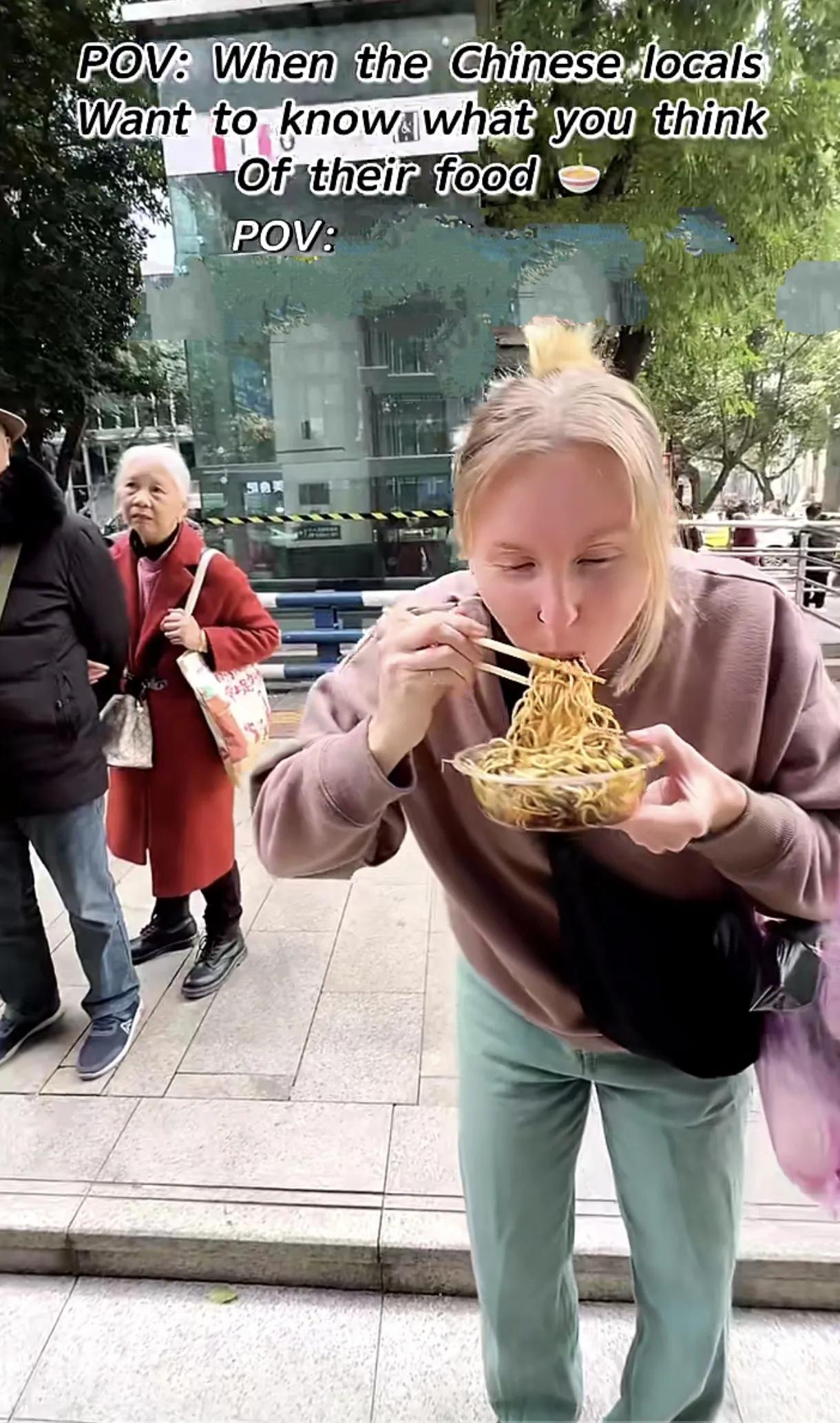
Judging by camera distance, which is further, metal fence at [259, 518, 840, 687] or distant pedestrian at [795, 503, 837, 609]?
distant pedestrian at [795, 503, 837, 609]

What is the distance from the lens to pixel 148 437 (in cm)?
457

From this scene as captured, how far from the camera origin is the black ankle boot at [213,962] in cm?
276

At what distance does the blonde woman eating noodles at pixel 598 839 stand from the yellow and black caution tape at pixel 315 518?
3489mm

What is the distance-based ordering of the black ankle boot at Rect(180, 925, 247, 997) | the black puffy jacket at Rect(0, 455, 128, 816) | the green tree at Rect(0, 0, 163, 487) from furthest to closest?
1. the green tree at Rect(0, 0, 163, 487)
2. the black ankle boot at Rect(180, 925, 247, 997)
3. the black puffy jacket at Rect(0, 455, 128, 816)

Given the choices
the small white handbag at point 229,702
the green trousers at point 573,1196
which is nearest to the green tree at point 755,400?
the green trousers at point 573,1196

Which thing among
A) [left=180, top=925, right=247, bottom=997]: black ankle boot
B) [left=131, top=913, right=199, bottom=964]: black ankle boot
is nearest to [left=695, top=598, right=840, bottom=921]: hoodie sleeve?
[left=180, top=925, right=247, bottom=997]: black ankle boot

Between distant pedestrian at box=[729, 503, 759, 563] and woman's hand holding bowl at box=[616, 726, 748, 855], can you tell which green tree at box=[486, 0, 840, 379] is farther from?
woman's hand holding bowl at box=[616, 726, 748, 855]

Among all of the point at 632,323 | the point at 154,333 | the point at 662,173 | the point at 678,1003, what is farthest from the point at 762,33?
the point at 678,1003

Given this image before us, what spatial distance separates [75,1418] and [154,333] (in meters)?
4.06

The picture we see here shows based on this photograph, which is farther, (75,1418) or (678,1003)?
(75,1418)

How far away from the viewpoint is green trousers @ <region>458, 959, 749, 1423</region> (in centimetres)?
107

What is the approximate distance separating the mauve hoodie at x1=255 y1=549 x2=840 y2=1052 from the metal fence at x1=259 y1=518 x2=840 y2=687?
1.34 metres

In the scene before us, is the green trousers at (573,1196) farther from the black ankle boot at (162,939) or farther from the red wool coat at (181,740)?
the black ankle boot at (162,939)

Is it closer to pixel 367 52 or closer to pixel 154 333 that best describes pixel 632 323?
pixel 367 52
